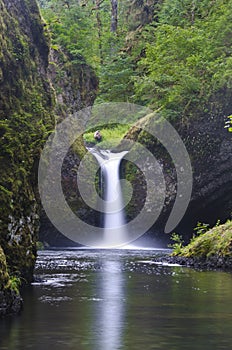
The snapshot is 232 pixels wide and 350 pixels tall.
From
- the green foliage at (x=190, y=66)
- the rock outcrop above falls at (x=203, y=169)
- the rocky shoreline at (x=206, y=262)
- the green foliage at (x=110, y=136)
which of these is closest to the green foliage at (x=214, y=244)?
the rocky shoreline at (x=206, y=262)

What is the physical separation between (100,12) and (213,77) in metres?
28.0

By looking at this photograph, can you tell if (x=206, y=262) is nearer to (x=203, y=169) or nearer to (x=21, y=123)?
(x=21, y=123)

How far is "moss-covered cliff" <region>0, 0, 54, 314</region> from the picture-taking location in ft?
34.6

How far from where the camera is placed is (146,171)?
26.1 meters

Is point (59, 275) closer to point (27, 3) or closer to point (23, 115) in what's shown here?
point (23, 115)

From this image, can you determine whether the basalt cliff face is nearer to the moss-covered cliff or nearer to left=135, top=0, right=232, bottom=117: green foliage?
the moss-covered cliff

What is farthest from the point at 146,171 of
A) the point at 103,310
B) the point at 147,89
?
the point at 103,310

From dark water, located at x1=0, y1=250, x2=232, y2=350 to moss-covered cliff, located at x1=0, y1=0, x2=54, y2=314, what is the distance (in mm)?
963

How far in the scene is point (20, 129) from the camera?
11641mm

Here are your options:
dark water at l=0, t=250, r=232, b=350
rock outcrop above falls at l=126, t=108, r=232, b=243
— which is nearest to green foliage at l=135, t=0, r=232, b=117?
rock outcrop above falls at l=126, t=108, r=232, b=243

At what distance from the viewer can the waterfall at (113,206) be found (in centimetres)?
2698

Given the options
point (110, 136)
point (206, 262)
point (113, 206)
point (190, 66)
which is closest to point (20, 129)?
point (206, 262)

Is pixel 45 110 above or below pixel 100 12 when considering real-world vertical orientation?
below

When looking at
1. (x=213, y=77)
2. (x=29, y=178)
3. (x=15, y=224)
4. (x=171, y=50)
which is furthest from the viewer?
(x=171, y=50)
